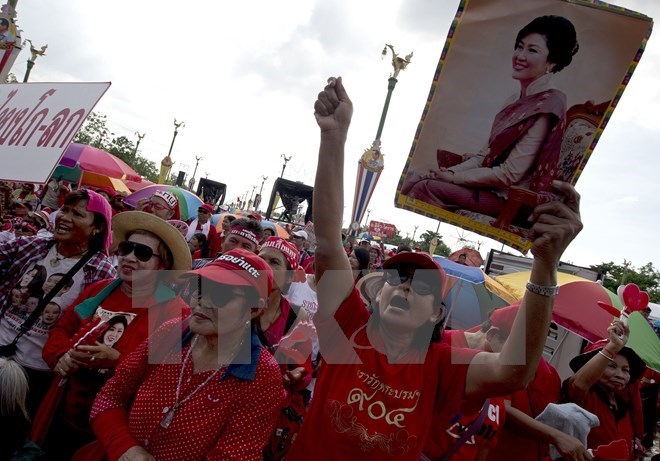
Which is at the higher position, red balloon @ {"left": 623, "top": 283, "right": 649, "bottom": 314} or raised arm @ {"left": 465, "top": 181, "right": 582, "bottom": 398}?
red balloon @ {"left": 623, "top": 283, "right": 649, "bottom": 314}

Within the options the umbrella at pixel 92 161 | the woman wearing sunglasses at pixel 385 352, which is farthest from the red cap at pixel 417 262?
the umbrella at pixel 92 161

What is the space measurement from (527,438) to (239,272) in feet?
6.89

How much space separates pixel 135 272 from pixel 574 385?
9.58 ft

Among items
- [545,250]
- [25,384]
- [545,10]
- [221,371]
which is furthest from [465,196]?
[25,384]

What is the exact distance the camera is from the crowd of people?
5.08 feet

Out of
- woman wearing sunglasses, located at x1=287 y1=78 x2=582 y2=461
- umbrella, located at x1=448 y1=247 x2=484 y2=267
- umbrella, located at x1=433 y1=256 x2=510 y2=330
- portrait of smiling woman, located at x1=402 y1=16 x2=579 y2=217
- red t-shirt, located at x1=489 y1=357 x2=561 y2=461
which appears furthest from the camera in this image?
umbrella, located at x1=448 y1=247 x2=484 y2=267

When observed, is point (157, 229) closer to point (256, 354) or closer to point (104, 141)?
point (256, 354)

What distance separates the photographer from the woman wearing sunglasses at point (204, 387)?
163cm

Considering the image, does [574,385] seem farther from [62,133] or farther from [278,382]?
[62,133]

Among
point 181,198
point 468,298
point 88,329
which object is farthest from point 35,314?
point 468,298

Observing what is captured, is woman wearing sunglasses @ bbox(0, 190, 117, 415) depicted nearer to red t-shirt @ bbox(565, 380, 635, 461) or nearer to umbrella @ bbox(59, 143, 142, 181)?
red t-shirt @ bbox(565, 380, 635, 461)

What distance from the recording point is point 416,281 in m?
1.77

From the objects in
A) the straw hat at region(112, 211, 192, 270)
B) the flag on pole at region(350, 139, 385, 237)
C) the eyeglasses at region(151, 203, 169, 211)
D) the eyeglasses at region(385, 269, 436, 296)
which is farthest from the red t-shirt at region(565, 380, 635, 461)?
the flag on pole at region(350, 139, 385, 237)

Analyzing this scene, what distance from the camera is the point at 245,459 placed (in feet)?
5.28
